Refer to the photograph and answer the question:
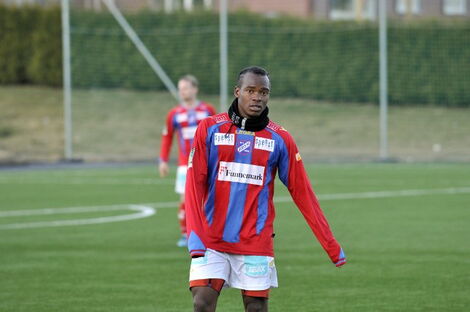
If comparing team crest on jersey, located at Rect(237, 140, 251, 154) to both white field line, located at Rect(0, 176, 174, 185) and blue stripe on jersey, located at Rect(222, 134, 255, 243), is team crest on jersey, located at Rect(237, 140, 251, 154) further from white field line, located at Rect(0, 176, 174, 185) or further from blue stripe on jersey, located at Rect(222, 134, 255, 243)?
white field line, located at Rect(0, 176, 174, 185)

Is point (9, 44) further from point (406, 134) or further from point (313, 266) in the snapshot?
point (313, 266)

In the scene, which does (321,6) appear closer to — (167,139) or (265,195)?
(167,139)

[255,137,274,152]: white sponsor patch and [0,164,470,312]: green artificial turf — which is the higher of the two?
[255,137,274,152]: white sponsor patch

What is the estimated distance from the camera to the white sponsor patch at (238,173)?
23.1ft

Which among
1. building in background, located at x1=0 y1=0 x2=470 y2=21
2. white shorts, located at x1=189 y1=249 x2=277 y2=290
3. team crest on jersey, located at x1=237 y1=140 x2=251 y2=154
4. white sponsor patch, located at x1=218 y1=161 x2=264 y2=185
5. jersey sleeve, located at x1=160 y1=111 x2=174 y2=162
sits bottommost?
white shorts, located at x1=189 y1=249 x2=277 y2=290

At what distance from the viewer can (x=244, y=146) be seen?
706cm

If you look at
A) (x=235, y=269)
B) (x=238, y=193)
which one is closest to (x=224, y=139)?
(x=238, y=193)

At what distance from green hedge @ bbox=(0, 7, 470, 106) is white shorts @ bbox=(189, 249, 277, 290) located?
26867 millimetres

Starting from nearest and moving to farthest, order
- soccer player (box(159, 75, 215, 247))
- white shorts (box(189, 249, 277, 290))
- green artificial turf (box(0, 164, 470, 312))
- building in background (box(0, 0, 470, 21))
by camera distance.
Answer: white shorts (box(189, 249, 277, 290))
green artificial turf (box(0, 164, 470, 312))
soccer player (box(159, 75, 215, 247))
building in background (box(0, 0, 470, 21))

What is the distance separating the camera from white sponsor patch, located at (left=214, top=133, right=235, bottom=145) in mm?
7043

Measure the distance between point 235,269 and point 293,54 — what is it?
29742 millimetres

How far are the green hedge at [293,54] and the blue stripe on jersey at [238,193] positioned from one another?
87.7 ft

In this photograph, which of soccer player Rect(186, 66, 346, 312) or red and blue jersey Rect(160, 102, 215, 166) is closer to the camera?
soccer player Rect(186, 66, 346, 312)

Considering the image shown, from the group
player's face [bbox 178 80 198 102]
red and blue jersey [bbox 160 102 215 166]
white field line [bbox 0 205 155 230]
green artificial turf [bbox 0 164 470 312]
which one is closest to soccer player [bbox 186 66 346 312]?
green artificial turf [bbox 0 164 470 312]
